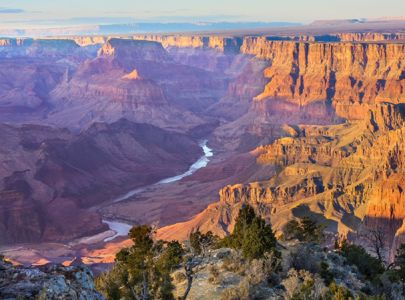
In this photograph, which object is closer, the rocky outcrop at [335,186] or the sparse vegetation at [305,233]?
the sparse vegetation at [305,233]

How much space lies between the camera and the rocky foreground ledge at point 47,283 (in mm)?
17500

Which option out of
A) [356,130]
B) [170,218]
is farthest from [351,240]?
[356,130]

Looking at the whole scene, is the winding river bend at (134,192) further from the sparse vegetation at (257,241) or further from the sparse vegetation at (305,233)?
the sparse vegetation at (257,241)

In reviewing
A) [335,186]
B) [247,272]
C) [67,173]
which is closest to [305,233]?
[247,272]

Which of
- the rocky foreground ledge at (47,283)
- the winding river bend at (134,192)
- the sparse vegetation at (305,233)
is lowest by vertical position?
the winding river bend at (134,192)

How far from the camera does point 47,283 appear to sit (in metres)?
17.8

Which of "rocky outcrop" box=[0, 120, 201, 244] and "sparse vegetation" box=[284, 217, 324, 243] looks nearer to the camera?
"sparse vegetation" box=[284, 217, 324, 243]

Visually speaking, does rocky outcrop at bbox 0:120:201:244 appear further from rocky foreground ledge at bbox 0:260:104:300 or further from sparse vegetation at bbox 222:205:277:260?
rocky foreground ledge at bbox 0:260:104:300

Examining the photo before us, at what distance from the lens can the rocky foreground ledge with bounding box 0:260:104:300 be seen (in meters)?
17.5

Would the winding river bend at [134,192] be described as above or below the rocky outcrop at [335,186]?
below

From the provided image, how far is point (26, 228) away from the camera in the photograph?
389 ft

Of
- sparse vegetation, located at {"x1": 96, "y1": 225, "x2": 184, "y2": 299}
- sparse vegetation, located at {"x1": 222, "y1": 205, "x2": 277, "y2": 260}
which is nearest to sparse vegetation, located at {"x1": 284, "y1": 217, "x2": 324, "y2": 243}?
sparse vegetation, located at {"x1": 222, "y1": 205, "x2": 277, "y2": 260}

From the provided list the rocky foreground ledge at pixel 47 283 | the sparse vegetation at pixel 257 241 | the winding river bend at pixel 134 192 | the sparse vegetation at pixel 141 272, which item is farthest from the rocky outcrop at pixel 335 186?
the rocky foreground ledge at pixel 47 283

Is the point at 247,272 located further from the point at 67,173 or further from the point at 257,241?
the point at 67,173
